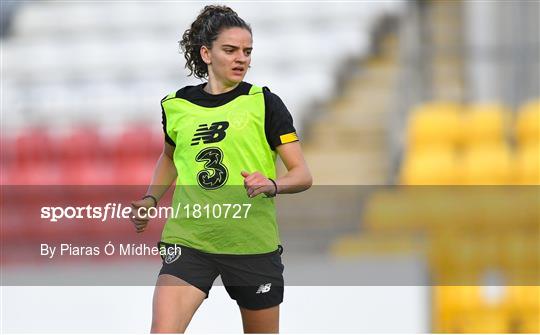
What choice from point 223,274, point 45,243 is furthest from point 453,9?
point 223,274

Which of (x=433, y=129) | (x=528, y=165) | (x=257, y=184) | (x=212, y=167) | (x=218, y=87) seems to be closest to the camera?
(x=257, y=184)

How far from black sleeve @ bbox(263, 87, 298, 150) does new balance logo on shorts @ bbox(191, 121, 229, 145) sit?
98 mm

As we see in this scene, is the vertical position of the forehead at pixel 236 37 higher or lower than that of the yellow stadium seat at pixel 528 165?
lower

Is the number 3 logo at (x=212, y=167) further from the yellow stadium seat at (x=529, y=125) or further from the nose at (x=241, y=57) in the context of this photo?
the yellow stadium seat at (x=529, y=125)

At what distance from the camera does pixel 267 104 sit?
8.73ft

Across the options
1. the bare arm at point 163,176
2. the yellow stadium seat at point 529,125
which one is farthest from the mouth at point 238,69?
the yellow stadium seat at point 529,125

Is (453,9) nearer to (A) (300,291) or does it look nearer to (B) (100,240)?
(B) (100,240)

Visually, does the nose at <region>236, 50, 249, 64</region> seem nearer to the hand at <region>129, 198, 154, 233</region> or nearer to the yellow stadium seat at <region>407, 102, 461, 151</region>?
the hand at <region>129, 198, 154, 233</region>

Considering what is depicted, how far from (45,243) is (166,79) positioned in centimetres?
193

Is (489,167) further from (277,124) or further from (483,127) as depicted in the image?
(277,124)

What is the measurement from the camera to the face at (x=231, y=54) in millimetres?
2662

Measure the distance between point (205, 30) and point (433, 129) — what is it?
459 centimetres

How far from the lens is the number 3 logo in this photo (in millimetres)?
2615

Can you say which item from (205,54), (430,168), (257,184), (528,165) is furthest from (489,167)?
(257,184)
